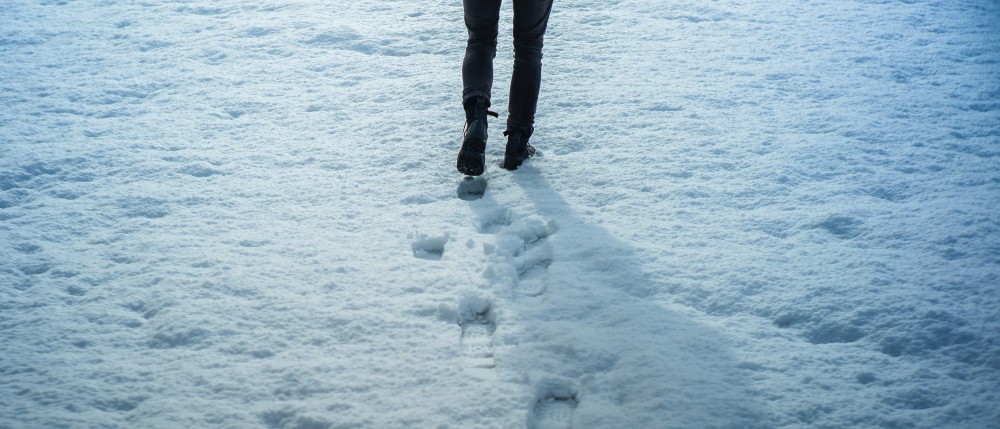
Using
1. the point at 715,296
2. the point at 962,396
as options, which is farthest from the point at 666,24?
the point at 962,396

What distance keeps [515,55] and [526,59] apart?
0.07 metres

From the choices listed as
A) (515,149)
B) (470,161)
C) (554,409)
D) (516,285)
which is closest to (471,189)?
(470,161)

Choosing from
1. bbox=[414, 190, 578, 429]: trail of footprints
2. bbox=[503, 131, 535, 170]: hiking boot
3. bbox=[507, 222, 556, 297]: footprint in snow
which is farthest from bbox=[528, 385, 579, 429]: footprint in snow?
bbox=[503, 131, 535, 170]: hiking boot

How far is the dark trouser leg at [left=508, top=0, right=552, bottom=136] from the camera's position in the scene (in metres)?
2.64

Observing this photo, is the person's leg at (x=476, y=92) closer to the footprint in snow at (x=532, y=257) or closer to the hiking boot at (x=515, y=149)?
the hiking boot at (x=515, y=149)

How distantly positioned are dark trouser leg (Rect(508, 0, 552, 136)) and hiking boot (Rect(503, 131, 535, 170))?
0.02m

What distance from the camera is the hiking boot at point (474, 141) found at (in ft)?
9.09

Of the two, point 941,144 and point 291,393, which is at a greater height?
point 941,144

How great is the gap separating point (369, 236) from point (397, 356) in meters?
0.63

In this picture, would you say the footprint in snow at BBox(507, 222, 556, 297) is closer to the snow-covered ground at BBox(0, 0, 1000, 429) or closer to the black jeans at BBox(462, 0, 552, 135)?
the snow-covered ground at BBox(0, 0, 1000, 429)

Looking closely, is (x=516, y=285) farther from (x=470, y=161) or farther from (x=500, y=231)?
(x=470, y=161)

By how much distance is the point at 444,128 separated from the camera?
10.8 ft

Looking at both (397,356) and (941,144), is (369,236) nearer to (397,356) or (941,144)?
(397,356)

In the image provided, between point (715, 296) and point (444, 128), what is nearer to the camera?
point (715, 296)
